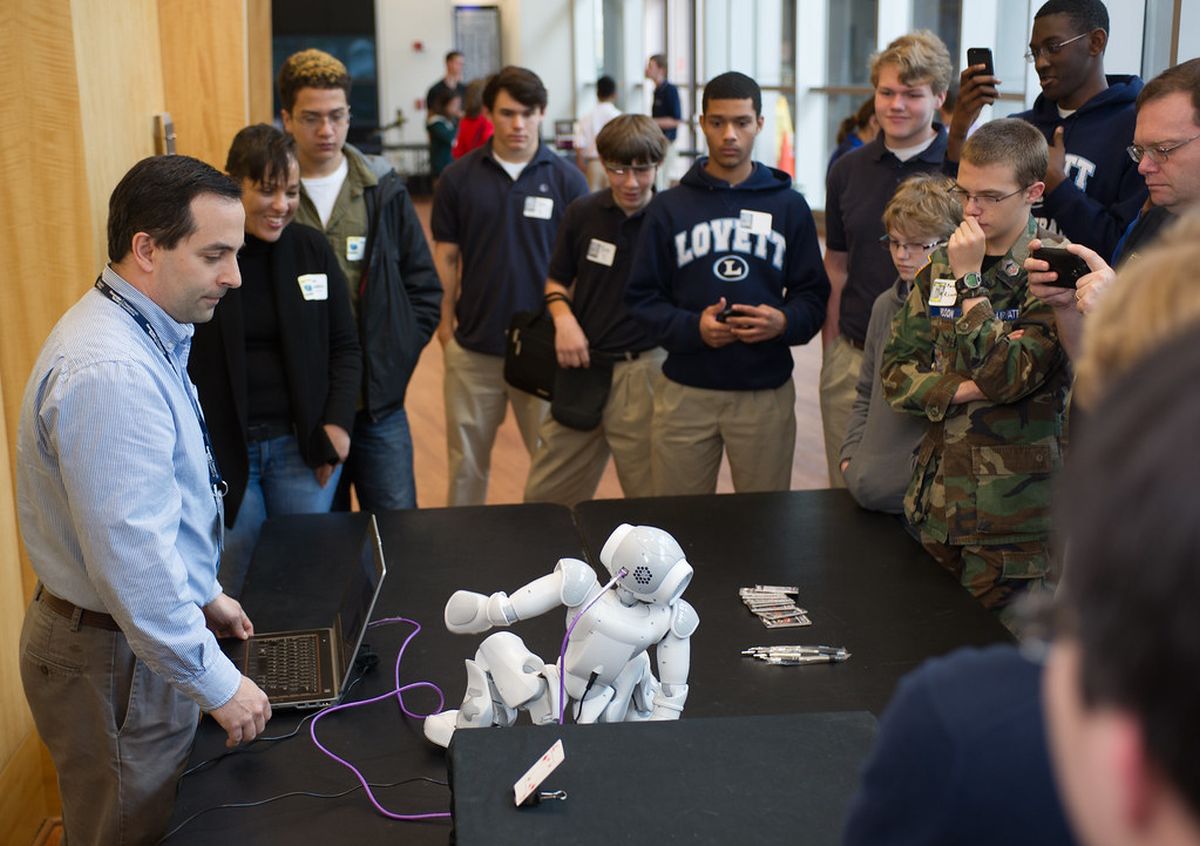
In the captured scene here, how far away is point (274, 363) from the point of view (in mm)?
3143

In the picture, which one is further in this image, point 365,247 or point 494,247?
point 494,247

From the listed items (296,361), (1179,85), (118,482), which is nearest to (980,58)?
(1179,85)

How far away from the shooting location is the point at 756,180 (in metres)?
3.73

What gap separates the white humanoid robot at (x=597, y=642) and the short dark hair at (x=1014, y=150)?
4.31 ft

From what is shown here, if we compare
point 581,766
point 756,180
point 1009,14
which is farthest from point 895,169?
point 1009,14

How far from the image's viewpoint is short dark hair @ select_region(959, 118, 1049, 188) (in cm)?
264

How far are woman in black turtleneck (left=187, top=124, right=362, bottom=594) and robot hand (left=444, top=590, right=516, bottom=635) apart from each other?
1.19 meters

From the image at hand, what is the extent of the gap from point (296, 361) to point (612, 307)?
125 centimetres

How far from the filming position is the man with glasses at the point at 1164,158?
2436mm

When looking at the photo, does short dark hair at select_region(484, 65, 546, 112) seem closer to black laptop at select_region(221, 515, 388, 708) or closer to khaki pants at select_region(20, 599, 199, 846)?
black laptop at select_region(221, 515, 388, 708)

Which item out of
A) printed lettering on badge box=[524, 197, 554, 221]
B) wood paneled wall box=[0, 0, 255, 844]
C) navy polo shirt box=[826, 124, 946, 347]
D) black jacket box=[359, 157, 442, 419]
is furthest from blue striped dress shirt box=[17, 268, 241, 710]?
printed lettering on badge box=[524, 197, 554, 221]

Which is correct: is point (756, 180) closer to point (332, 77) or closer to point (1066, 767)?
point (332, 77)

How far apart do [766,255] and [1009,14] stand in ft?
17.2

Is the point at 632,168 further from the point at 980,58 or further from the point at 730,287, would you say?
the point at 980,58
